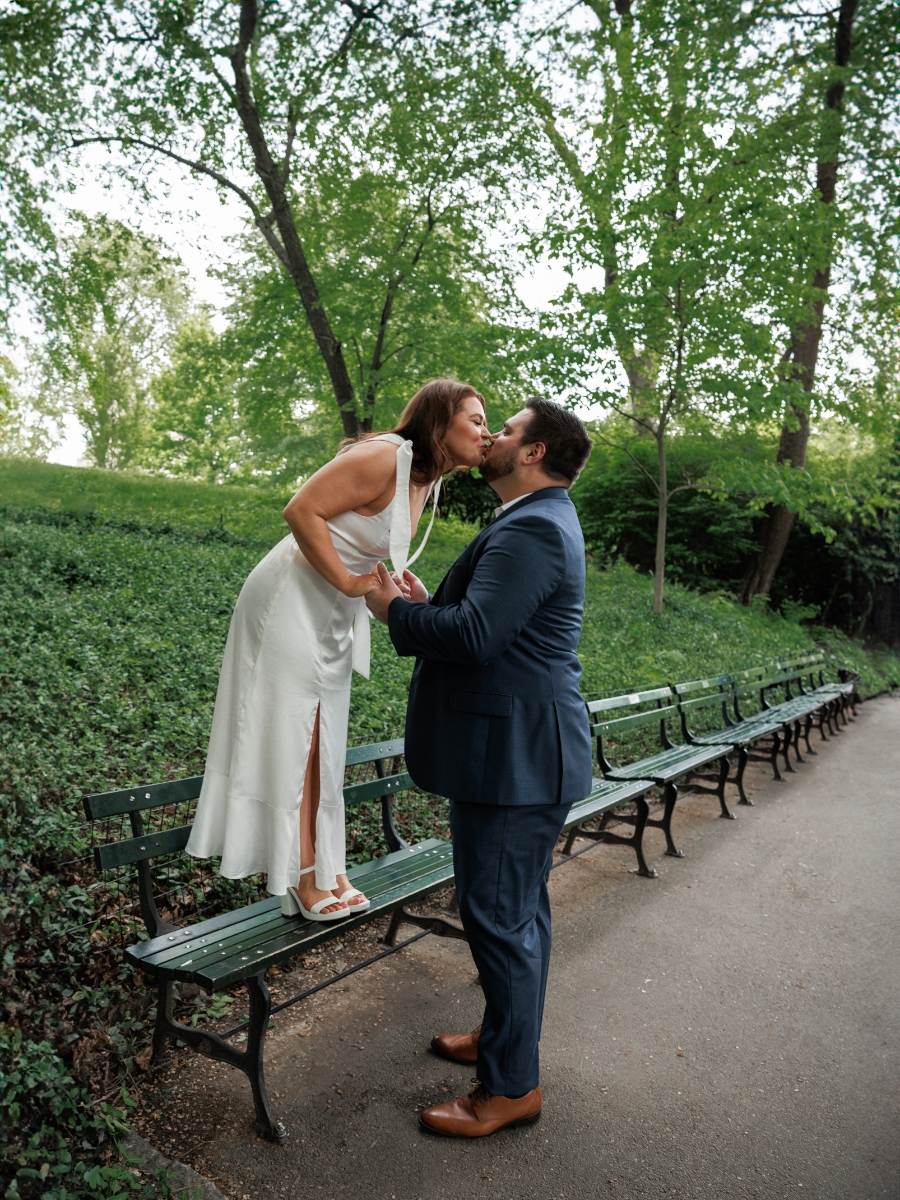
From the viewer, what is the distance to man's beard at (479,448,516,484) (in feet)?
9.09

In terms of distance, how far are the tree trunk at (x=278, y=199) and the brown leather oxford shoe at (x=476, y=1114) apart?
10876 mm

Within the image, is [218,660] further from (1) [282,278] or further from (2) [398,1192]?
(1) [282,278]

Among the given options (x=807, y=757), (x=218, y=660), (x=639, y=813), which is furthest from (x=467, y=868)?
(x=807, y=757)

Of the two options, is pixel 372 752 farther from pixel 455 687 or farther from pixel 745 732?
pixel 745 732

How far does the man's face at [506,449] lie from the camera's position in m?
2.77

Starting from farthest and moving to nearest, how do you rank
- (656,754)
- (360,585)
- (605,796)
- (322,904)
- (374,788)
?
(656,754) < (605,796) < (374,788) < (322,904) < (360,585)

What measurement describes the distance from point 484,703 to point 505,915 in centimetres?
64

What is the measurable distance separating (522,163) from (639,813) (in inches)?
425

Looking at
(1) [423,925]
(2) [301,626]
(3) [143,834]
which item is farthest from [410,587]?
(1) [423,925]

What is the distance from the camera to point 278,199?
487 inches

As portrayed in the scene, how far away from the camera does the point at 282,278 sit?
1320 centimetres

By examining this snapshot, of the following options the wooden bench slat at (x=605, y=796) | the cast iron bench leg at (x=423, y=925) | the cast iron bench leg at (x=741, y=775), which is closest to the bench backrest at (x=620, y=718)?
the wooden bench slat at (x=605, y=796)

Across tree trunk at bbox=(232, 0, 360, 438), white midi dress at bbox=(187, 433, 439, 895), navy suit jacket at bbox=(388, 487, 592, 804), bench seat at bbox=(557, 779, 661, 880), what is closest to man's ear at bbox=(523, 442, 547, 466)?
navy suit jacket at bbox=(388, 487, 592, 804)

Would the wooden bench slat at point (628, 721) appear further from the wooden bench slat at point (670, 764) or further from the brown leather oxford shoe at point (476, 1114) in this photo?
the brown leather oxford shoe at point (476, 1114)
